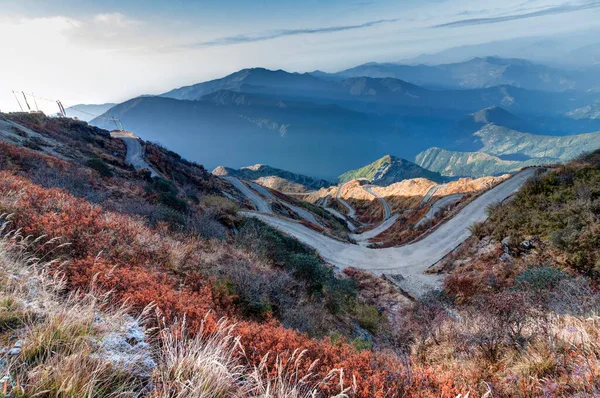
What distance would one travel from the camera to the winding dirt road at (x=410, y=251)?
23.1 metres

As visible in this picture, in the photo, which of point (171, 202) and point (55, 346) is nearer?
point (55, 346)

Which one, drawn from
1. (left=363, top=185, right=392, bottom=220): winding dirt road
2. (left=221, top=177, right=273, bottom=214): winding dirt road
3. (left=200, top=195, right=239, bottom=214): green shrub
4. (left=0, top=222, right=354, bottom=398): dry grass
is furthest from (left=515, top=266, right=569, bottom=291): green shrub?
(left=363, top=185, right=392, bottom=220): winding dirt road

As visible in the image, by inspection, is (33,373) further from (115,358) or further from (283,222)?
(283,222)

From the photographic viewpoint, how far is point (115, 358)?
8.73 feet

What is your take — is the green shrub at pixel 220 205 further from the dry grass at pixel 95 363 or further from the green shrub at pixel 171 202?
the dry grass at pixel 95 363

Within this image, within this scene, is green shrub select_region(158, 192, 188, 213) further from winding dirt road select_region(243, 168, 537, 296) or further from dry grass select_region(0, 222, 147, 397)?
dry grass select_region(0, 222, 147, 397)

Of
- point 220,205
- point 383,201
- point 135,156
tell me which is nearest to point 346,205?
point 383,201

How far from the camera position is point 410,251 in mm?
28062

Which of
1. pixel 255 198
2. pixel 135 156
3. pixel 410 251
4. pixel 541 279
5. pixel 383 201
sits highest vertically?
pixel 135 156

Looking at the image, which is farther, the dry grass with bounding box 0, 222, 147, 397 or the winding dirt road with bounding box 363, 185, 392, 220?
the winding dirt road with bounding box 363, 185, 392, 220

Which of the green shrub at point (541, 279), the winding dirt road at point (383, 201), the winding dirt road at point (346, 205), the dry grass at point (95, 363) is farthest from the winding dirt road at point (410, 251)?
the winding dirt road at point (346, 205)

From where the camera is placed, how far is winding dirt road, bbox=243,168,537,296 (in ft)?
75.8

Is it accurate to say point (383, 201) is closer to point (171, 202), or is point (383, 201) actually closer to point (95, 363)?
point (171, 202)

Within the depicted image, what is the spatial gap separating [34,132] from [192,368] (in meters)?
42.6
